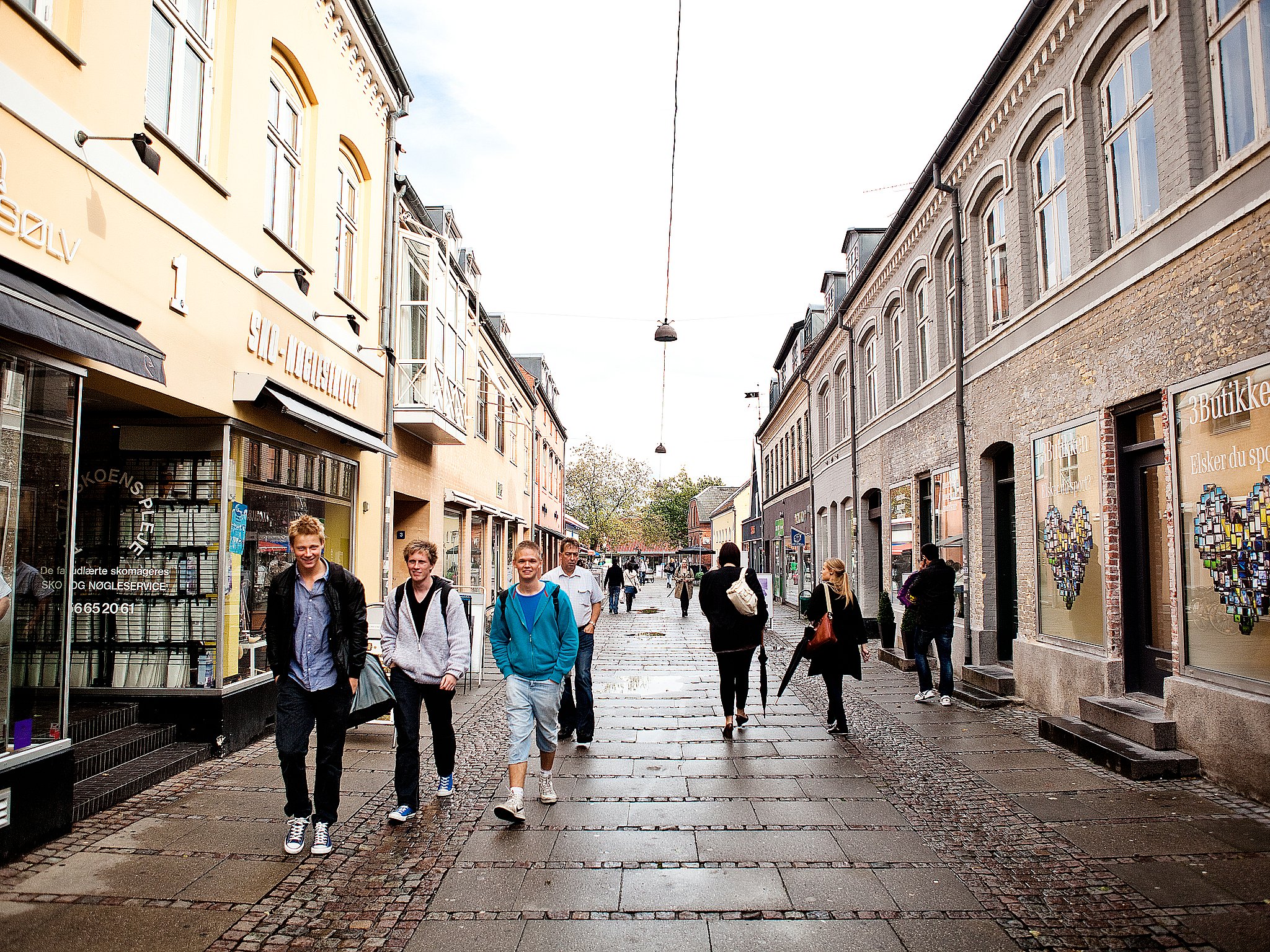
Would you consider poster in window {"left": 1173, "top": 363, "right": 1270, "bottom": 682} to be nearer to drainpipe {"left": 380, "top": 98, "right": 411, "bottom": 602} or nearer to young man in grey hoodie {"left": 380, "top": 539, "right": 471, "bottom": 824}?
young man in grey hoodie {"left": 380, "top": 539, "right": 471, "bottom": 824}

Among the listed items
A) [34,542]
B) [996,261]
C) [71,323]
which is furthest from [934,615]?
[71,323]

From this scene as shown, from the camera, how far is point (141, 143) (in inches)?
250

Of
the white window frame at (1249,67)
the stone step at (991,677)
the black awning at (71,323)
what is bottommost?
the stone step at (991,677)

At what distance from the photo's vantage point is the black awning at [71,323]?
475 centimetres

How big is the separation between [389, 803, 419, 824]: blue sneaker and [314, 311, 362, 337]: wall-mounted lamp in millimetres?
6190

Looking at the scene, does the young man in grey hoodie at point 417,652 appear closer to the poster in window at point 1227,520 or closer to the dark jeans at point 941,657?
the poster in window at point 1227,520

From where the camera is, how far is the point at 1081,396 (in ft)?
29.5

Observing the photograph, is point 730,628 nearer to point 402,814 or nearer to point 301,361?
point 402,814

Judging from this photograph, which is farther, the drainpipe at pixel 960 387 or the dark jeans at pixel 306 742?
the drainpipe at pixel 960 387

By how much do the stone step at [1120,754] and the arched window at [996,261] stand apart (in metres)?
5.60

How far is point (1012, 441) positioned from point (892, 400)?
23.7 ft

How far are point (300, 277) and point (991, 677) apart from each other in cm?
892

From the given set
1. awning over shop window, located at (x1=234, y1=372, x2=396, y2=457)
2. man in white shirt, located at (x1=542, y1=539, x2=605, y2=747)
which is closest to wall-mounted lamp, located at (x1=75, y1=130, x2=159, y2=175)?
awning over shop window, located at (x1=234, y1=372, x2=396, y2=457)

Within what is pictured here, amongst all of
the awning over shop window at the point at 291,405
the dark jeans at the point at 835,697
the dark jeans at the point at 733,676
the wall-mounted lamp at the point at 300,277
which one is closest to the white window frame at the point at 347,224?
the wall-mounted lamp at the point at 300,277
